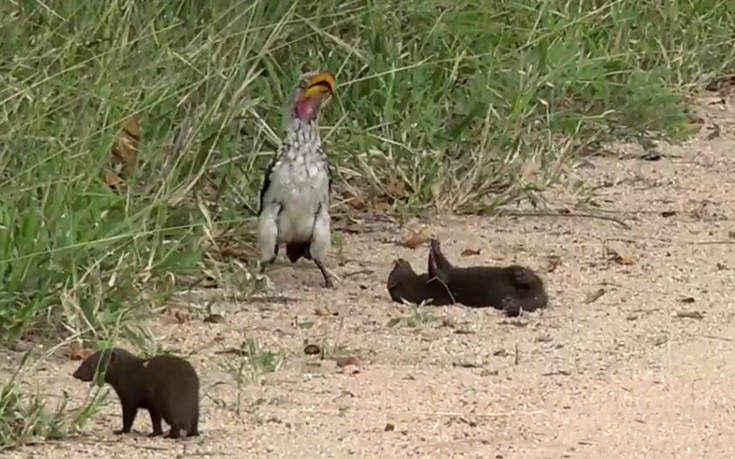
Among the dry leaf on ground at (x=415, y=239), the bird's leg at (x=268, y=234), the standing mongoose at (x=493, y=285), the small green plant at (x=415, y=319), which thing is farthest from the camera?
the dry leaf on ground at (x=415, y=239)

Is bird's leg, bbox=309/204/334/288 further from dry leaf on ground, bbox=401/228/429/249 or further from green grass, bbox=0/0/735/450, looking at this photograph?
dry leaf on ground, bbox=401/228/429/249

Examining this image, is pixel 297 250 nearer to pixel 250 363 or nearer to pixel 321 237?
pixel 321 237

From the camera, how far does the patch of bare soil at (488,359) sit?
5055 millimetres

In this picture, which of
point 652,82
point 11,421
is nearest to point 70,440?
point 11,421

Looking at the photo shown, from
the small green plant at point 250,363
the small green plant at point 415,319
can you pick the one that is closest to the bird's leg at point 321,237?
the small green plant at point 415,319

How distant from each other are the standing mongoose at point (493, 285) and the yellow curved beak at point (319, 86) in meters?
0.66

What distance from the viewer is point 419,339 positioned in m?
6.16

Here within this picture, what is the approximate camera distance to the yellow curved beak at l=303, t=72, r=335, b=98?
6.90m

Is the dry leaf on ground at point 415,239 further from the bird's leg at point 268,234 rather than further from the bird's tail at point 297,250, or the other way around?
the bird's leg at point 268,234

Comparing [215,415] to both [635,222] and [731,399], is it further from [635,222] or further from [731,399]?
[635,222]

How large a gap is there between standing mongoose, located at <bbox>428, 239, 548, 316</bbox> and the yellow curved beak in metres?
0.66

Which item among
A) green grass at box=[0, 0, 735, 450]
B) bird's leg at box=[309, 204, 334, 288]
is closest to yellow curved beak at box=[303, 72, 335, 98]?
green grass at box=[0, 0, 735, 450]

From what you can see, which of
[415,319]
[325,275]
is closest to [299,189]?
[325,275]

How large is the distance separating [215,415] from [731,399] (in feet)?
4.37
